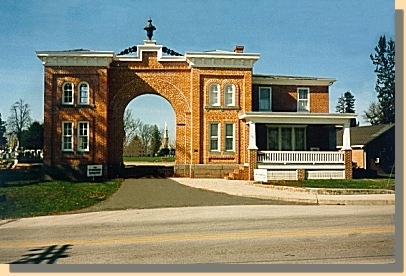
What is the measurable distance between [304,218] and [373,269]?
229 cm

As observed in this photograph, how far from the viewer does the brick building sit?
580 inches

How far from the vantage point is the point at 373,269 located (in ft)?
18.4

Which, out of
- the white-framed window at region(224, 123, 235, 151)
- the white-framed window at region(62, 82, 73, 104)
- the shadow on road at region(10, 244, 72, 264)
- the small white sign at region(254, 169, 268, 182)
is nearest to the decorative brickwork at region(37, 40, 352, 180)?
the white-framed window at region(224, 123, 235, 151)

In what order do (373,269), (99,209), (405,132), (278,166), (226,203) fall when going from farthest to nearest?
1. (278,166)
2. (226,203)
3. (99,209)
4. (405,132)
5. (373,269)

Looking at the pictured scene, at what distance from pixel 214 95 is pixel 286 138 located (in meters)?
2.94

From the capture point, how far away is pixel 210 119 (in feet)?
53.5

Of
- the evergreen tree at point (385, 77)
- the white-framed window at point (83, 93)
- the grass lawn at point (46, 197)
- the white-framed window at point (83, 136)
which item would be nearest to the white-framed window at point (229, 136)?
the white-framed window at point (83, 136)

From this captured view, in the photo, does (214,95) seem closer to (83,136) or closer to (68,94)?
(83,136)

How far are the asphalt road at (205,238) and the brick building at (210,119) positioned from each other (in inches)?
266

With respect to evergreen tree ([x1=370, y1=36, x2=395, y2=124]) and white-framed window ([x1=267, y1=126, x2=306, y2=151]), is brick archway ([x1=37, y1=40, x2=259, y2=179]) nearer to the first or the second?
white-framed window ([x1=267, y1=126, x2=306, y2=151])

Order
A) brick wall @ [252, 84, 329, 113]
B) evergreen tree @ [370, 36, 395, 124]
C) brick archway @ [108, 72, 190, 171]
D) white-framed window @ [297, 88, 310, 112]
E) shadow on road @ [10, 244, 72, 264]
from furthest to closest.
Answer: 1. white-framed window @ [297, 88, 310, 112]
2. brick wall @ [252, 84, 329, 113]
3. brick archway @ [108, 72, 190, 171]
4. evergreen tree @ [370, 36, 395, 124]
5. shadow on road @ [10, 244, 72, 264]

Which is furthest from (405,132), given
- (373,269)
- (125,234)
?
(125,234)

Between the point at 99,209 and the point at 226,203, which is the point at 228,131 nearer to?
the point at 226,203

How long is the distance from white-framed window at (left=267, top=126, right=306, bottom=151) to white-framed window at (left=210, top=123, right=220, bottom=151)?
5.90ft
